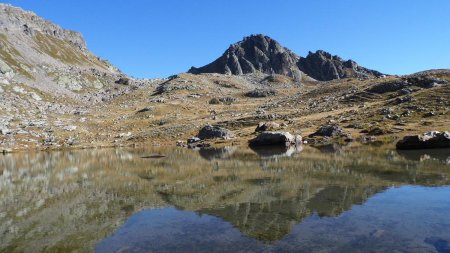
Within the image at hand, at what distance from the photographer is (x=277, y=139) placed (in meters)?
84.6

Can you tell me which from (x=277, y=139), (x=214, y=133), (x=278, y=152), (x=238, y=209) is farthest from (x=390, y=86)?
(x=238, y=209)

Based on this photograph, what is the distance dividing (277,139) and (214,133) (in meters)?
23.0

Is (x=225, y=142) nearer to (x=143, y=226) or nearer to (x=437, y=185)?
(x=437, y=185)

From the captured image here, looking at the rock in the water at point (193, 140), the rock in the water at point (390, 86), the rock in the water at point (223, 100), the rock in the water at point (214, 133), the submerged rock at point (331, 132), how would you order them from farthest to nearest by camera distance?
the rock in the water at point (223, 100) < the rock in the water at point (390, 86) < the rock in the water at point (193, 140) < the rock in the water at point (214, 133) < the submerged rock at point (331, 132)

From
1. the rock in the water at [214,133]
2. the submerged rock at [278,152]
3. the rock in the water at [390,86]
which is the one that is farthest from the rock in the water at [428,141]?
the rock in the water at [390,86]

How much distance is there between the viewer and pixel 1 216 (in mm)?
27953

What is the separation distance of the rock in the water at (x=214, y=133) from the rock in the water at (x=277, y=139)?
15455 millimetres

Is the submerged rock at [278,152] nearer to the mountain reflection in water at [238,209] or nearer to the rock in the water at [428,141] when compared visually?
the mountain reflection in water at [238,209]

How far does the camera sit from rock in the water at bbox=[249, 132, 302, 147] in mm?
83312

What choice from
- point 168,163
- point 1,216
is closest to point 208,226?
point 1,216

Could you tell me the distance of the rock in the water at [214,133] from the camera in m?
101

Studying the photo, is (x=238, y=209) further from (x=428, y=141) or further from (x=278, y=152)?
(x=428, y=141)

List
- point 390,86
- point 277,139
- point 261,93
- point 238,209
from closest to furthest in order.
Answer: point 238,209 → point 277,139 → point 390,86 → point 261,93

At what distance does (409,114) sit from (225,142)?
44769mm
